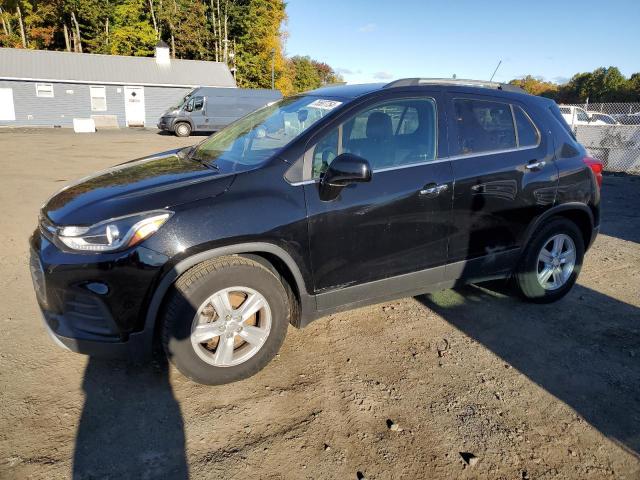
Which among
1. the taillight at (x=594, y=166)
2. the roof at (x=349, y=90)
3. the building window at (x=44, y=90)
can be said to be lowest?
the taillight at (x=594, y=166)

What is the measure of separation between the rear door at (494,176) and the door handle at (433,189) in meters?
0.12

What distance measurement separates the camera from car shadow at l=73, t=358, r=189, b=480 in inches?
92.5

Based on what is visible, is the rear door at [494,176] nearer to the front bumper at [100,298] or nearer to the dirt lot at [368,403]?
the dirt lot at [368,403]

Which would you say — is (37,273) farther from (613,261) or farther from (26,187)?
(26,187)

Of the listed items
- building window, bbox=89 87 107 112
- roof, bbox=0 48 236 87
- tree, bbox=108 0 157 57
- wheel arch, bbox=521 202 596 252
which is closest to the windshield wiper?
wheel arch, bbox=521 202 596 252

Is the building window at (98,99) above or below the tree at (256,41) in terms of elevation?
below

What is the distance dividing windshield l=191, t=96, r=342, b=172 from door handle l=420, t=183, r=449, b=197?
0.87 metres

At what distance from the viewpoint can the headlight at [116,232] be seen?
266 cm

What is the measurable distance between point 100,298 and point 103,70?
3619 cm

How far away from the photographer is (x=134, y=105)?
112 ft

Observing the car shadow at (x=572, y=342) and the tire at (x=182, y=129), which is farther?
the tire at (x=182, y=129)

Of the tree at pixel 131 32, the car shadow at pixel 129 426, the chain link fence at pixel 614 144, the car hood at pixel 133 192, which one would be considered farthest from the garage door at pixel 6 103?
the car shadow at pixel 129 426

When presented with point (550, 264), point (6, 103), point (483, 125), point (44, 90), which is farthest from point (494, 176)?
point (6, 103)

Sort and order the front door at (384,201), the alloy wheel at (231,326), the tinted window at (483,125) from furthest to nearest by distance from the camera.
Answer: the tinted window at (483,125) < the front door at (384,201) < the alloy wheel at (231,326)
